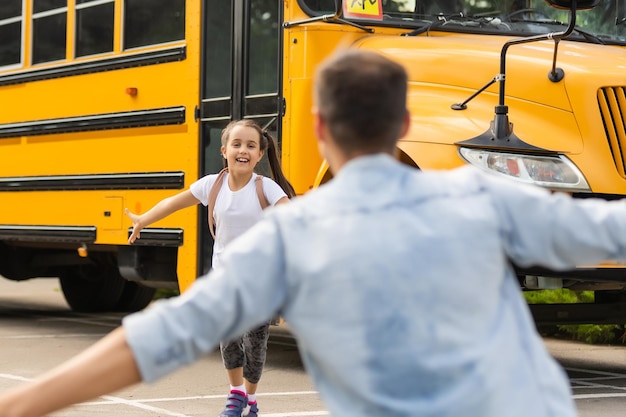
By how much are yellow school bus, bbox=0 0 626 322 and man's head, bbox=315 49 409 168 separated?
3.73 metres

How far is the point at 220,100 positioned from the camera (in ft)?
22.9

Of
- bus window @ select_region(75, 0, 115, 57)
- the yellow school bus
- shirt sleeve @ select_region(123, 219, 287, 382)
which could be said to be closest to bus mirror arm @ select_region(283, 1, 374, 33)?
the yellow school bus

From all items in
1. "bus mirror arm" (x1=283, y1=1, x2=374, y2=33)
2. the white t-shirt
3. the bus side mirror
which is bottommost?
the white t-shirt

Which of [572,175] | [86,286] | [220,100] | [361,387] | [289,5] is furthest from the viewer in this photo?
[86,286]

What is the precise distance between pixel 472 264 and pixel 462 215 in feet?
0.22

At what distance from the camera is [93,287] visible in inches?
415

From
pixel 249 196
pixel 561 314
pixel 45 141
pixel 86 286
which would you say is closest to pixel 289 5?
pixel 249 196

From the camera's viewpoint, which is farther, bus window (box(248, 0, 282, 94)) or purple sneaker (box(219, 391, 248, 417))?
bus window (box(248, 0, 282, 94))

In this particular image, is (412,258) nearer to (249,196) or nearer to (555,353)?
(249,196)

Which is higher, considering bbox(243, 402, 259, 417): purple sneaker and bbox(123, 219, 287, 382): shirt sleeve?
bbox(123, 219, 287, 382): shirt sleeve

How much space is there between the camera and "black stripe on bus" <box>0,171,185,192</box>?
7301mm

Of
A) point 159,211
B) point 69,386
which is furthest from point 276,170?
point 69,386

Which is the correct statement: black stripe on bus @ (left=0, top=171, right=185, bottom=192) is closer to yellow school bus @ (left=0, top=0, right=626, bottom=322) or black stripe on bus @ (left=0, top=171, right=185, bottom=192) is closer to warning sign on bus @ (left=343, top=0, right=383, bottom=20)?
yellow school bus @ (left=0, top=0, right=626, bottom=322)

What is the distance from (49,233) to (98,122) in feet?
3.01
